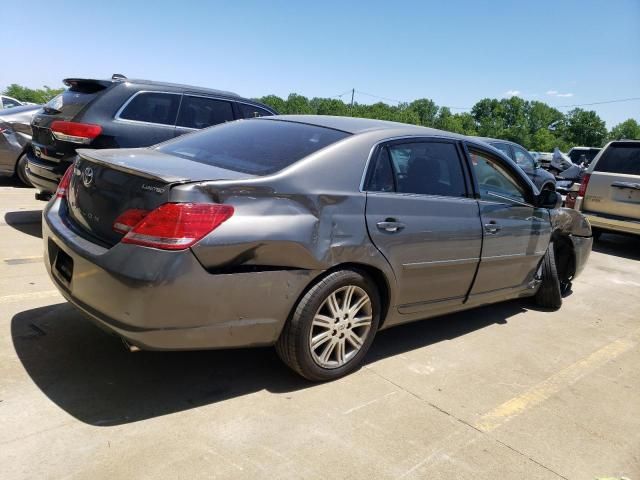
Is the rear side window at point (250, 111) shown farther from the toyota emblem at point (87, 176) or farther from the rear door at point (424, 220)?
the toyota emblem at point (87, 176)

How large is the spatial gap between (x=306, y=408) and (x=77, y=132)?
409 centimetres

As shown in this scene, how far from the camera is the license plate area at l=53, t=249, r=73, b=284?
9.86ft

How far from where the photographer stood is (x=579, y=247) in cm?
583

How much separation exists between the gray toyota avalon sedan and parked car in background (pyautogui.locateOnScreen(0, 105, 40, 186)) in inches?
232

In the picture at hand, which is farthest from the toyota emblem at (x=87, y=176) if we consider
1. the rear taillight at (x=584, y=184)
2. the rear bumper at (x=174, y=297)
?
the rear taillight at (x=584, y=184)

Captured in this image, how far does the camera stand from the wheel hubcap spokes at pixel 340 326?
10.7ft

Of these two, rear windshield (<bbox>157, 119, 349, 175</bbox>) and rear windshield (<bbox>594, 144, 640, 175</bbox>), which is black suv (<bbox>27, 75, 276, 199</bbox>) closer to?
rear windshield (<bbox>157, 119, 349, 175</bbox>)

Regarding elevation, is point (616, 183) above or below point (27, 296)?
above

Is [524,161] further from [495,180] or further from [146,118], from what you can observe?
[146,118]

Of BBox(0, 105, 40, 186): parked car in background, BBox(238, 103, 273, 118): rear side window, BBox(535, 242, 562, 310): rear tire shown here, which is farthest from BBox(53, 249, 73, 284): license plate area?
BBox(0, 105, 40, 186): parked car in background

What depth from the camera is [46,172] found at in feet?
19.3

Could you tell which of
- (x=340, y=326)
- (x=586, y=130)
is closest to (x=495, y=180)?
(x=340, y=326)

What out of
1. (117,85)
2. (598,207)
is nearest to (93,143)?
(117,85)

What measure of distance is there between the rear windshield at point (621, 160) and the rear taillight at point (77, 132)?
7915 mm
